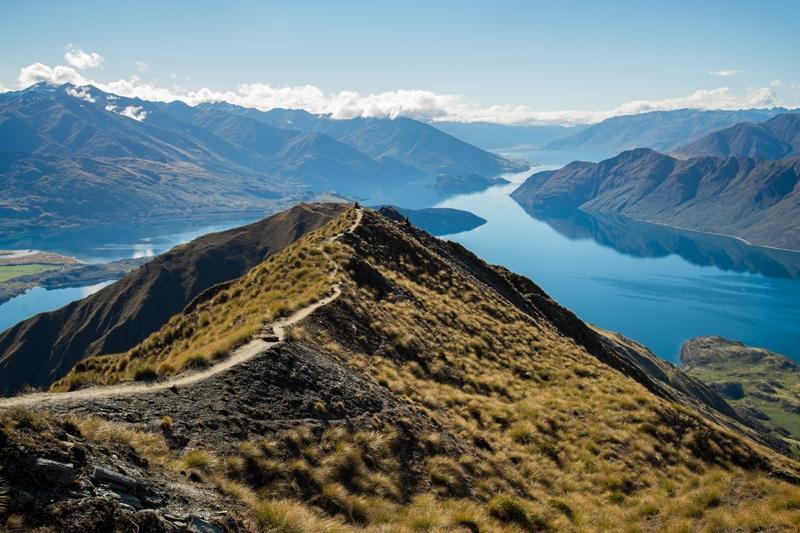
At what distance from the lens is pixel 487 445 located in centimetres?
2041

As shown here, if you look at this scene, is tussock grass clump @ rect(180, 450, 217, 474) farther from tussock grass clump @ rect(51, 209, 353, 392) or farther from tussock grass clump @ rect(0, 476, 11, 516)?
tussock grass clump @ rect(51, 209, 353, 392)

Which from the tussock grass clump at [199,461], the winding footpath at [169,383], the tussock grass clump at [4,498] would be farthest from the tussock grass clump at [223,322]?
the tussock grass clump at [4,498]

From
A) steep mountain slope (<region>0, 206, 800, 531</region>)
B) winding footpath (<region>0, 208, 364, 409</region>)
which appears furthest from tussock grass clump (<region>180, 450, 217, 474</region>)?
winding footpath (<region>0, 208, 364, 409</region>)

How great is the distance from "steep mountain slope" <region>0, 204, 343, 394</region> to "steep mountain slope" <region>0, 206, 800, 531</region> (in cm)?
13017

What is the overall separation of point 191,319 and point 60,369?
441 ft

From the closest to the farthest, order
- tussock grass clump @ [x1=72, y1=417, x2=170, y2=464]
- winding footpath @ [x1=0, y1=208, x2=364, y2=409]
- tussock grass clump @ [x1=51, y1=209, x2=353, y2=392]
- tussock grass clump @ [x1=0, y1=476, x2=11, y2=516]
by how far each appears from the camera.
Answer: tussock grass clump @ [x1=0, y1=476, x2=11, y2=516]
tussock grass clump @ [x1=72, y1=417, x2=170, y2=464]
winding footpath @ [x1=0, y1=208, x2=364, y2=409]
tussock grass clump @ [x1=51, y1=209, x2=353, y2=392]

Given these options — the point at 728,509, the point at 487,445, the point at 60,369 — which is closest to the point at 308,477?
the point at 487,445

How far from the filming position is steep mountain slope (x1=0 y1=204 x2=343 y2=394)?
138750 millimetres

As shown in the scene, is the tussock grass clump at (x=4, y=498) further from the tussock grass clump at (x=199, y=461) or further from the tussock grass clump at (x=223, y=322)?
the tussock grass clump at (x=223, y=322)

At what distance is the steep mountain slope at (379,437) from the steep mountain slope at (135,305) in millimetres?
130172

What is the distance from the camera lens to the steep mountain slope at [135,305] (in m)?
139

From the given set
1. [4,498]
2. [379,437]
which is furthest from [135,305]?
[4,498]

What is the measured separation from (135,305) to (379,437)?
514ft

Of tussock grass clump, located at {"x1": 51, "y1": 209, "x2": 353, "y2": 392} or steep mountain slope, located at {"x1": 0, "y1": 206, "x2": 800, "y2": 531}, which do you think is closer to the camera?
steep mountain slope, located at {"x1": 0, "y1": 206, "x2": 800, "y2": 531}
